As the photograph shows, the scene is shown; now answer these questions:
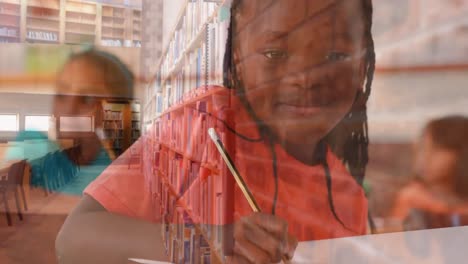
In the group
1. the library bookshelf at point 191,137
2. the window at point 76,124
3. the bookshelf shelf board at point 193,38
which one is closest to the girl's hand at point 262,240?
the library bookshelf at point 191,137

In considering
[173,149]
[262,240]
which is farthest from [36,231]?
[262,240]

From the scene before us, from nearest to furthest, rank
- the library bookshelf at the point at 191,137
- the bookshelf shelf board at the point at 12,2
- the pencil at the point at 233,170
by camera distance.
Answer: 1. the pencil at the point at 233,170
2. the library bookshelf at the point at 191,137
3. the bookshelf shelf board at the point at 12,2

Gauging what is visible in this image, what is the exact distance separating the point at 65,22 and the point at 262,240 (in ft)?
4.59

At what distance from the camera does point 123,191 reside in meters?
1.74

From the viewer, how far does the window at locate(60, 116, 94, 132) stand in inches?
66.2

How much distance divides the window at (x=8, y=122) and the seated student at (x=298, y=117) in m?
1.01

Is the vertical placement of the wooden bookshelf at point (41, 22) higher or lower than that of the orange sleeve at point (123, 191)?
higher

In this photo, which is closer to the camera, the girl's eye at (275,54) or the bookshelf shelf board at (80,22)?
the girl's eye at (275,54)

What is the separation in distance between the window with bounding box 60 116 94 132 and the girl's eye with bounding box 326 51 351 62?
54.7 inches

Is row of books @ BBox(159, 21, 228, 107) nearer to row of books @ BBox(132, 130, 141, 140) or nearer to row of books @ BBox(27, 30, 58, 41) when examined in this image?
row of books @ BBox(132, 130, 141, 140)

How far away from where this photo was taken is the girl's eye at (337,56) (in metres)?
0.63

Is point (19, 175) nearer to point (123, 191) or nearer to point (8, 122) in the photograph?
point (8, 122)

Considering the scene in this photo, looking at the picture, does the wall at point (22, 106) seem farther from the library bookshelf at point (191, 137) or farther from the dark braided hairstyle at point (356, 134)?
the dark braided hairstyle at point (356, 134)


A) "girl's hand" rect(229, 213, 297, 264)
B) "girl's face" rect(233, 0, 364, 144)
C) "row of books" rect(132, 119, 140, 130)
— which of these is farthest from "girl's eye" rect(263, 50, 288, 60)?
"row of books" rect(132, 119, 140, 130)
